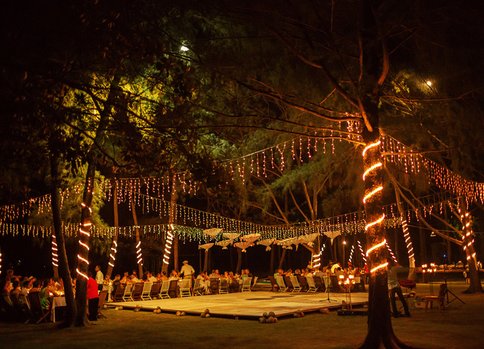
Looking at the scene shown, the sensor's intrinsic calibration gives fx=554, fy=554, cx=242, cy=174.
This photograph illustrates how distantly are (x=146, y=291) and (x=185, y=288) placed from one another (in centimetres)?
218

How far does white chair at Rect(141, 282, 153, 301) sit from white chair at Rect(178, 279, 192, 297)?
1577mm

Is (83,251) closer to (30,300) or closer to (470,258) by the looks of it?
(30,300)

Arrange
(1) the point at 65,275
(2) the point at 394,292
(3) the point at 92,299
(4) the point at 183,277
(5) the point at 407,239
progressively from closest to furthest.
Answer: (2) the point at 394,292 < (1) the point at 65,275 < (3) the point at 92,299 < (4) the point at 183,277 < (5) the point at 407,239

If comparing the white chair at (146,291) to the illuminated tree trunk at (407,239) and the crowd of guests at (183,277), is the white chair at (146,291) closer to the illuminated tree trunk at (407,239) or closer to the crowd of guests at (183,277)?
the crowd of guests at (183,277)

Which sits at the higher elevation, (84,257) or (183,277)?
(84,257)

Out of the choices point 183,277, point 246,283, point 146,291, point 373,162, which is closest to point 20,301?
point 146,291

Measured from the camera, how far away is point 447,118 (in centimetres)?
1241

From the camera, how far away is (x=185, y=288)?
882 inches

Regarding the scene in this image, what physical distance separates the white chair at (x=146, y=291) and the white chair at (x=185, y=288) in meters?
1.58

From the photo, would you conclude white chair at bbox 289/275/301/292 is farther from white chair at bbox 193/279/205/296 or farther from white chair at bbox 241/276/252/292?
white chair at bbox 193/279/205/296

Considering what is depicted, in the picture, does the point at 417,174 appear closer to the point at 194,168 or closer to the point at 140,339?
the point at 140,339

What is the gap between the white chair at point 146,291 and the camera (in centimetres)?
2047

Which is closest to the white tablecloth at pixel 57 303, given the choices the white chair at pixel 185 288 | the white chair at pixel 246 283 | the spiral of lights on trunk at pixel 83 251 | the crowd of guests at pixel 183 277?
the spiral of lights on trunk at pixel 83 251

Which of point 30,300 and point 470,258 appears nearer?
point 30,300
